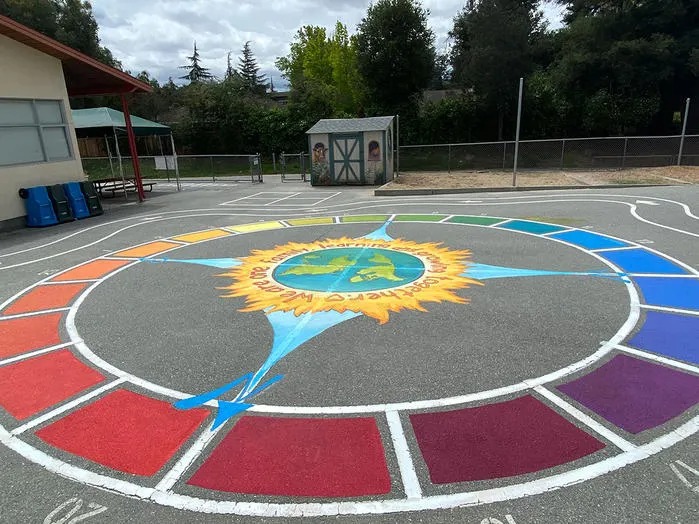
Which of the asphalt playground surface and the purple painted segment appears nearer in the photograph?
the asphalt playground surface

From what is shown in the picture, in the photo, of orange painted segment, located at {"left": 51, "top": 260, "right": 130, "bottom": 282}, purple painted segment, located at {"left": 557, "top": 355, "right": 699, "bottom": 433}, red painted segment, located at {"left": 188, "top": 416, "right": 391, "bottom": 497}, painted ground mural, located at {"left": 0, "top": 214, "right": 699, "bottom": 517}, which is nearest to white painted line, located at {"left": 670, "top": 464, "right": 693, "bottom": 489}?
painted ground mural, located at {"left": 0, "top": 214, "right": 699, "bottom": 517}

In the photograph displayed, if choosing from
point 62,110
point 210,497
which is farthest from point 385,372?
point 62,110

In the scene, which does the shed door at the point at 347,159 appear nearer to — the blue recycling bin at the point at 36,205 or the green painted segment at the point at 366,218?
the green painted segment at the point at 366,218

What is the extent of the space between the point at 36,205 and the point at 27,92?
3605mm

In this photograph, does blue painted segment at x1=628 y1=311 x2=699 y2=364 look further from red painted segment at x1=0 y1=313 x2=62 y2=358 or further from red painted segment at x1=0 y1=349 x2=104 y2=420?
red painted segment at x1=0 y1=313 x2=62 y2=358

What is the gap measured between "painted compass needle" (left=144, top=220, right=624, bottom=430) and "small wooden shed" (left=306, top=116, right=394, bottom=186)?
12138mm

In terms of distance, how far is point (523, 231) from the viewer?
10766 mm

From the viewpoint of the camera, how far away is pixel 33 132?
572 inches

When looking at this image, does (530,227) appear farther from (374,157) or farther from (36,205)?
(36,205)

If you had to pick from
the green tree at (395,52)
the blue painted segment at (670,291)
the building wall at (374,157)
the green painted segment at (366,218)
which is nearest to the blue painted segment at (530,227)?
the green painted segment at (366,218)

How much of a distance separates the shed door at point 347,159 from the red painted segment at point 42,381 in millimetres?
17765

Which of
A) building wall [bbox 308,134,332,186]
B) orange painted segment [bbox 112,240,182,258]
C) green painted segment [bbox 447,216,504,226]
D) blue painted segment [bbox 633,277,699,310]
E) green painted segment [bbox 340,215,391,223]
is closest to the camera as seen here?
blue painted segment [bbox 633,277,699,310]

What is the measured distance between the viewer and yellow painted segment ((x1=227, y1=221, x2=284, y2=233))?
12.1 m

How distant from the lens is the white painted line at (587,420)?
351 cm
